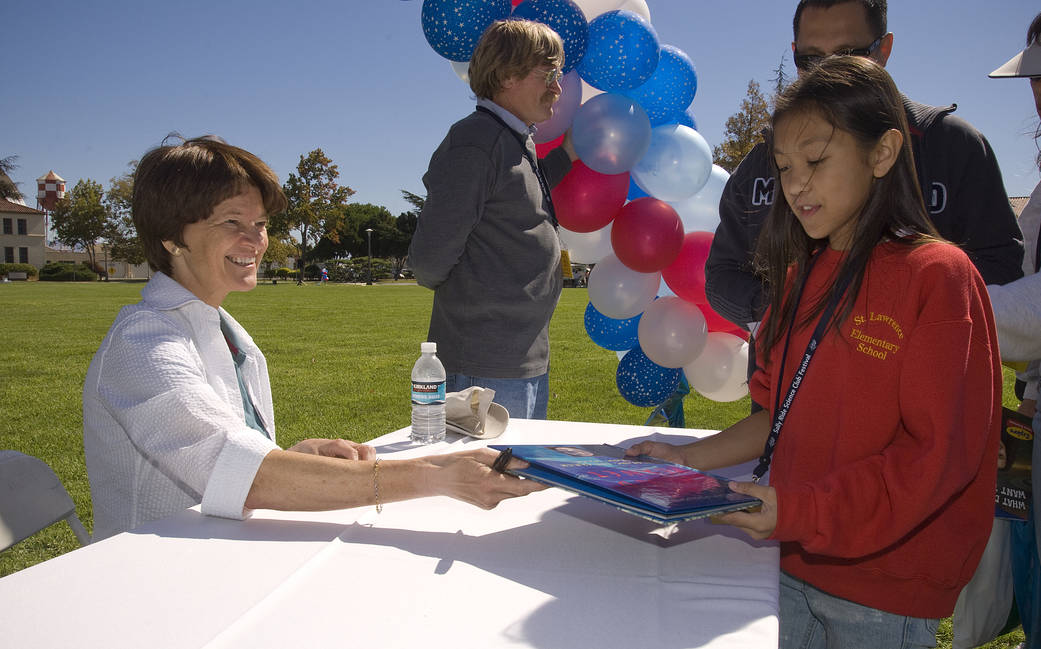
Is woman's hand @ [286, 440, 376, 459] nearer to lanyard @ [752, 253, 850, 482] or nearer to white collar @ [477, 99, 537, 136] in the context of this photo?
lanyard @ [752, 253, 850, 482]

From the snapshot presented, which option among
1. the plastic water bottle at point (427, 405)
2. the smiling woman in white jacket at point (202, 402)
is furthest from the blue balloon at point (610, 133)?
the smiling woman in white jacket at point (202, 402)

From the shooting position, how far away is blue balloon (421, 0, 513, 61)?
3.04 metres

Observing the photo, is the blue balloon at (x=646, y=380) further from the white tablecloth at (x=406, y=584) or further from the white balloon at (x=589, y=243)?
the white tablecloth at (x=406, y=584)

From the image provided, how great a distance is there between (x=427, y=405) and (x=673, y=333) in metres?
1.68

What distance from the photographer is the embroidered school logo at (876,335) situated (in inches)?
51.2

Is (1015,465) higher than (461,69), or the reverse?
(461,69)

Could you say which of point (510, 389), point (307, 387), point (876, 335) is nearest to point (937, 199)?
point (876, 335)

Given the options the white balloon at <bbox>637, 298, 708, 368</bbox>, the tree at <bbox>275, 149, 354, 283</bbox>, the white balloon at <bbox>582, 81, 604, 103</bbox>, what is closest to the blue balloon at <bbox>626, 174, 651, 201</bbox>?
the white balloon at <bbox>582, 81, 604, 103</bbox>

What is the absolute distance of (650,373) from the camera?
150 inches

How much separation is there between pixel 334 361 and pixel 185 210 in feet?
27.4

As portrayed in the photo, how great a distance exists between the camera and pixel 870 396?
4.37ft

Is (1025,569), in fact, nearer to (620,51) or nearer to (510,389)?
(510,389)

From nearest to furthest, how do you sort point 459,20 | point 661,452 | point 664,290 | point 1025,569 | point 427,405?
1. point 661,452
2. point 1025,569
3. point 427,405
4. point 459,20
5. point 664,290

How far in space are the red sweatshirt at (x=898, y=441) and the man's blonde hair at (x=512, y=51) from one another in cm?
158
